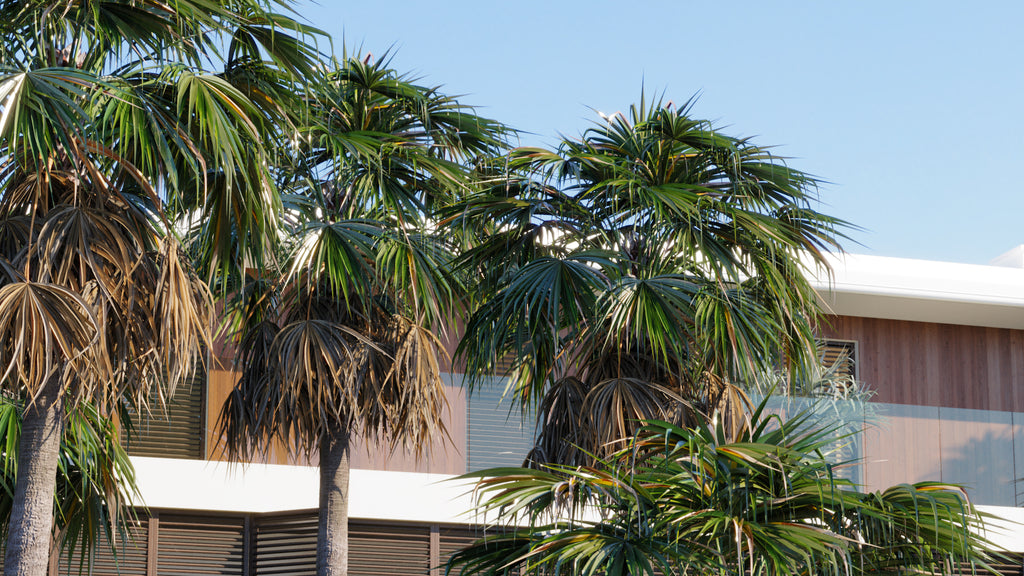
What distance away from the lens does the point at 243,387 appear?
9516 mm

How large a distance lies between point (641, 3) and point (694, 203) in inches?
127

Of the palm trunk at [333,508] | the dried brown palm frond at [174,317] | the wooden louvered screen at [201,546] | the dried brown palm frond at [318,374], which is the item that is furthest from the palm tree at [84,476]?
the dried brown palm frond at [174,317]

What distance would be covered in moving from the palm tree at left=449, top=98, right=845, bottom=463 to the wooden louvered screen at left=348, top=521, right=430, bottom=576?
2.92 meters

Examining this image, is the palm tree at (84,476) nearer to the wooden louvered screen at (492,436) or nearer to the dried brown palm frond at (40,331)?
the dried brown palm frond at (40,331)

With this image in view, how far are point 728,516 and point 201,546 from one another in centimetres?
665

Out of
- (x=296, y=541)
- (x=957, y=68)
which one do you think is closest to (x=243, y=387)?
(x=296, y=541)

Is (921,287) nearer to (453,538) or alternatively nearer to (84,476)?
(453,538)

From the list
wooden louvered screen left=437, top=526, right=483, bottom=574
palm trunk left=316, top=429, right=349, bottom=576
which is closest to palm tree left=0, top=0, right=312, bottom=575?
palm trunk left=316, top=429, right=349, bottom=576

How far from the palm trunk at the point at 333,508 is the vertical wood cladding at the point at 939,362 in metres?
8.80

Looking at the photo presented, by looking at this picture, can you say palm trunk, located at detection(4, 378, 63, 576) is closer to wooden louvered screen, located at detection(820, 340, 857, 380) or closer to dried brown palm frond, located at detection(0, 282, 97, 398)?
dried brown palm frond, located at detection(0, 282, 97, 398)

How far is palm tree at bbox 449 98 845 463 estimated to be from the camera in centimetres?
844

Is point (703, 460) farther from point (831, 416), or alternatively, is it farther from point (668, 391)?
point (831, 416)

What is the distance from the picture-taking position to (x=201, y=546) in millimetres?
11508

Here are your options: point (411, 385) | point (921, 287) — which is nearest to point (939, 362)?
point (921, 287)
